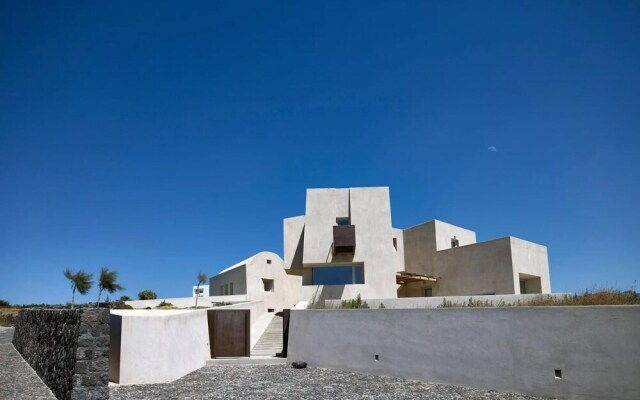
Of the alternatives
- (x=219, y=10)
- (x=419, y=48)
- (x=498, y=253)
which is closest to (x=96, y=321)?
(x=219, y=10)

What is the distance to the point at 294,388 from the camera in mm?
11172

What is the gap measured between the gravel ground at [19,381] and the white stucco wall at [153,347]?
180cm

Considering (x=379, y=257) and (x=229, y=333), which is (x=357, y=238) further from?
(x=229, y=333)

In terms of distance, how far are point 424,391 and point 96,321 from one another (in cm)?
761

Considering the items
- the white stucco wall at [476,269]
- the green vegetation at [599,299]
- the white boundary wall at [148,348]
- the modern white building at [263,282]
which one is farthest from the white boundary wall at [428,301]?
the modern white building at [263,282]

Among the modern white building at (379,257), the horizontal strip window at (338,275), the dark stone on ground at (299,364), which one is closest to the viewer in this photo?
the dark stone on ground at (299,364)

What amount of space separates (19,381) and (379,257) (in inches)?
713

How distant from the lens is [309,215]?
1053 inches

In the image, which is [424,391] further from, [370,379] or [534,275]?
[534,275]

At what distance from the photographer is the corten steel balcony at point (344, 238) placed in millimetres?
25288

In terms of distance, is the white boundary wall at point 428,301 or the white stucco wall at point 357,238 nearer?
the white boundary wall at point 428,301

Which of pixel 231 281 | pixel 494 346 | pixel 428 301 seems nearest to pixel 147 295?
pixel 231 281

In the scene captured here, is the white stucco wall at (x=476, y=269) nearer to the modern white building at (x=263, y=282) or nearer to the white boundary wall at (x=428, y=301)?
the white boundary wall at (x=428, y=301)

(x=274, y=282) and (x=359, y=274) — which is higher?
(x=359, y=274)
